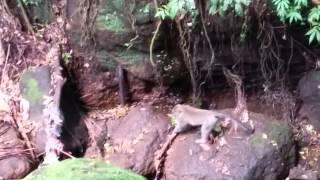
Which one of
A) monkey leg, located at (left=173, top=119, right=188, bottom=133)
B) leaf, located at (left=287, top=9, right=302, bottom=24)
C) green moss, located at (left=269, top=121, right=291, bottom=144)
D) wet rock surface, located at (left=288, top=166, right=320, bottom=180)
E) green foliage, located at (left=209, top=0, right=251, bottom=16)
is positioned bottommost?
wet rock surface, located at (left=288, top=166, right=320, bottom=180)

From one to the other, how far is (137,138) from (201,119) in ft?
2.17

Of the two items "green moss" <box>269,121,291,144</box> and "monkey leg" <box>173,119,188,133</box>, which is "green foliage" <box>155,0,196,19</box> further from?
"green moss" <box>269,121,291,144</box>

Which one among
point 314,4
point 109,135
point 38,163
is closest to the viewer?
point 314,4

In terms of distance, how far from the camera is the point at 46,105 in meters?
5.14

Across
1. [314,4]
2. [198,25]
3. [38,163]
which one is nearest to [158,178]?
[38,163]

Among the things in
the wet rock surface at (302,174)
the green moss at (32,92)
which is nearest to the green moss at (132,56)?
the green moss at (32,92)

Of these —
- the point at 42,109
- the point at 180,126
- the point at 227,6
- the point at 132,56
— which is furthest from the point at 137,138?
the point at 227,6

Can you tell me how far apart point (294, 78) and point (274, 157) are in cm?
110

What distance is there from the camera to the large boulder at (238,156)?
4602mm

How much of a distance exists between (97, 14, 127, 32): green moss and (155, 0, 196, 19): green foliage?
1.77 ft

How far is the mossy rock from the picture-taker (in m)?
3.25

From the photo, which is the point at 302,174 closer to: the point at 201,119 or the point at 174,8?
the point at 201,119

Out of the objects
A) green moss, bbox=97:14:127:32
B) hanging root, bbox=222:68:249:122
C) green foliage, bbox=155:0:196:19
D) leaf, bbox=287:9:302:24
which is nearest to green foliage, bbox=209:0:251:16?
green foliage, bbox=155:0:196:19

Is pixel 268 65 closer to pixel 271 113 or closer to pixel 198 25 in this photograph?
pixel 271 113
